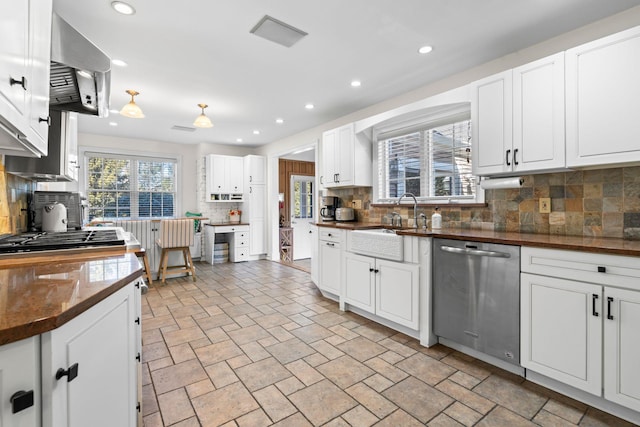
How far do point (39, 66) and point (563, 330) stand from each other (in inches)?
116

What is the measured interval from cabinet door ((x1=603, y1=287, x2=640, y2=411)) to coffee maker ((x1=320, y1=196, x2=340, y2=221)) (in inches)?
123

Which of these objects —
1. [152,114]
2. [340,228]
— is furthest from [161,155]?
[340,228]

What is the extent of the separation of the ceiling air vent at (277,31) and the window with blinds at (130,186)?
497 cm

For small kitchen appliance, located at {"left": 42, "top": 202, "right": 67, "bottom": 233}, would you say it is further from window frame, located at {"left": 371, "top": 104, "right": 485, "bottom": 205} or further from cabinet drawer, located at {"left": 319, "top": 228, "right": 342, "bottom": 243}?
window frame, located at {"left": 371, "top": 104, "right": 485, "bottom": 205}

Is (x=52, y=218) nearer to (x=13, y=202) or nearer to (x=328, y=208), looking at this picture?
(x=13, y=202)

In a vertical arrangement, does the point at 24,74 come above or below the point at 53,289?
above

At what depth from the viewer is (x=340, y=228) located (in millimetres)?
3365

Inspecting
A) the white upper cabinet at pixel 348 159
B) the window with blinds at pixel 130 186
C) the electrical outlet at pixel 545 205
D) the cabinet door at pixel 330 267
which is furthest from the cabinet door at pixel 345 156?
the window with blinds at pixel 130 186

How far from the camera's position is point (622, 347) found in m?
1.59

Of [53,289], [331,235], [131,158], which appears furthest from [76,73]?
[131,158]

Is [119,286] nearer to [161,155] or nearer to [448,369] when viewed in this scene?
[448,369]

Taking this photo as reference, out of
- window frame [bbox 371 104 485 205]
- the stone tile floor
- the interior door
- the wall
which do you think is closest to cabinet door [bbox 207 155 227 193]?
the interior door

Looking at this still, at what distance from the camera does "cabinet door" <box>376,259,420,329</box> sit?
255 cm

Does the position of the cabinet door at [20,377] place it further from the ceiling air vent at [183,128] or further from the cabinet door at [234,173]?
the cabinet door at [234,173]
